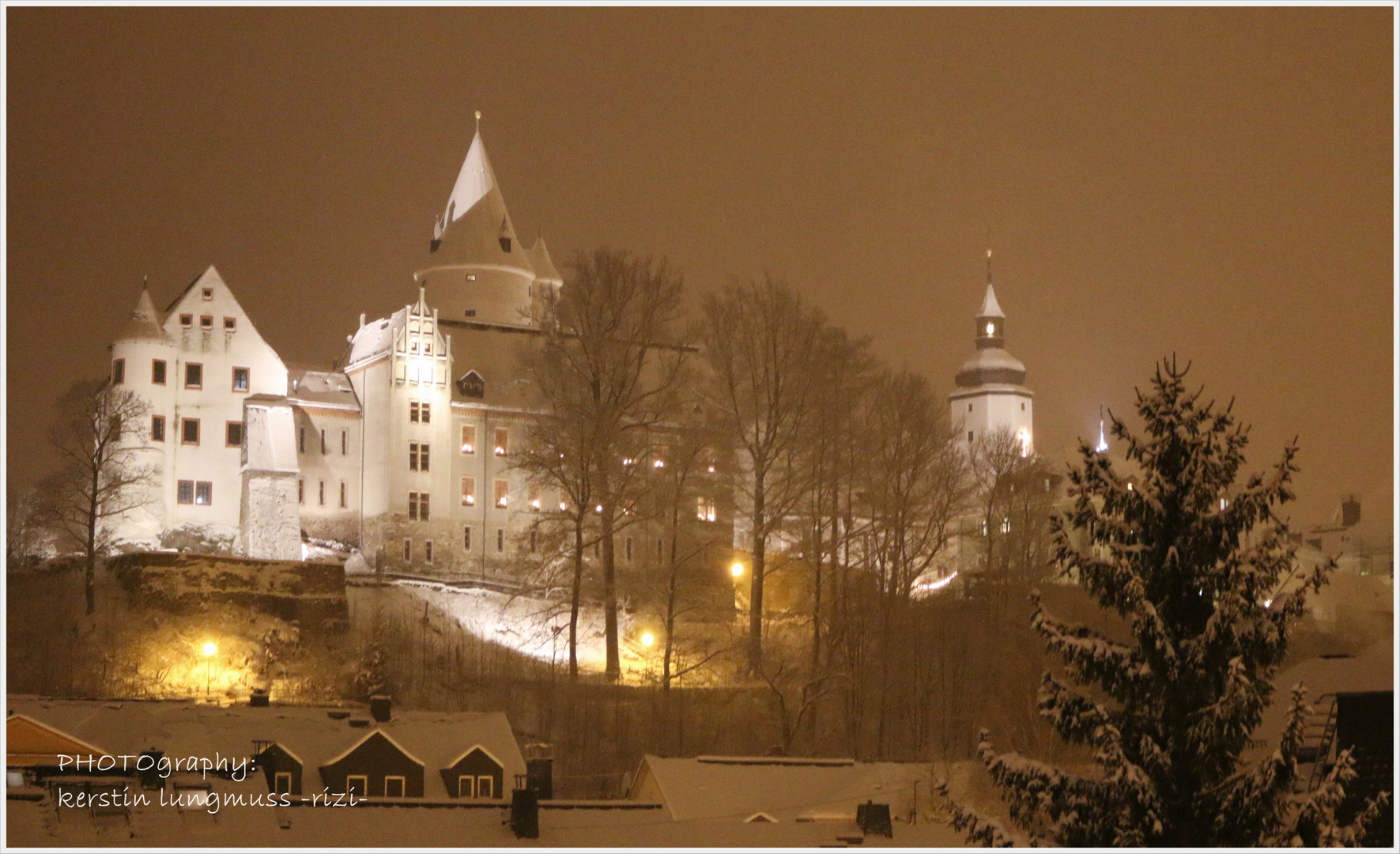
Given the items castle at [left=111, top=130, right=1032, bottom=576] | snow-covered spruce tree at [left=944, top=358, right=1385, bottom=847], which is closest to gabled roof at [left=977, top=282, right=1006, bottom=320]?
castle at [left=111, top=130, right=1032, bottom=576]

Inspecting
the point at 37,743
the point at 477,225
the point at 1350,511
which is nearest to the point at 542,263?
the point at 477,225

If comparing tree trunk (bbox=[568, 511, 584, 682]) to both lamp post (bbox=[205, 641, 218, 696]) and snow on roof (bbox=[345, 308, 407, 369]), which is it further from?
snow on roof (bbox=[345, 308, 407, 369])

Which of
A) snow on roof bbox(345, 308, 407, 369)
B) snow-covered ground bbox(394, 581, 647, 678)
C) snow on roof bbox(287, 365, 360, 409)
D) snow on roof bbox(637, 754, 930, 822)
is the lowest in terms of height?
snow on roof bbox(637, 754, 930, 822)

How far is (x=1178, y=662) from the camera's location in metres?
18.3

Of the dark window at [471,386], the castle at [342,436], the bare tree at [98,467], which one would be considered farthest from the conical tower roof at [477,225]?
the bare tree at [98,467]

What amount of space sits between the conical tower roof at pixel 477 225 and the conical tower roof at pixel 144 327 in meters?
17.6

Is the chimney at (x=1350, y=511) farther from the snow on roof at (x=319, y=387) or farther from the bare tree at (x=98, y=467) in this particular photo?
the bare tree at (x=98, y=467)

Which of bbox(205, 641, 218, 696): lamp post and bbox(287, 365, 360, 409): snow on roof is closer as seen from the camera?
bbox(205, 641, 218, 696): lamp post

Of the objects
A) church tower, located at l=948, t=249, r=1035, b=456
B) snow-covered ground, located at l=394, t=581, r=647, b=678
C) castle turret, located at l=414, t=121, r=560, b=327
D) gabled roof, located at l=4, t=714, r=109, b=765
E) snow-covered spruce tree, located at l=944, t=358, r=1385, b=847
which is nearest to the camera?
snow-covered spruce tree, located at l=944, t=358, r=1385, b=847

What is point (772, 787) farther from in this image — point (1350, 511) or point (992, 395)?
point (992, 395)

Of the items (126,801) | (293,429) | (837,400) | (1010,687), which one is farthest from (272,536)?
(126,801)

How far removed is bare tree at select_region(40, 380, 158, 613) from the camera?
184 feet

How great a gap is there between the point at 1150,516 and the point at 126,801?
13954mm

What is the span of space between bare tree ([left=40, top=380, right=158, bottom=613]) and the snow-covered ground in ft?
29.7
